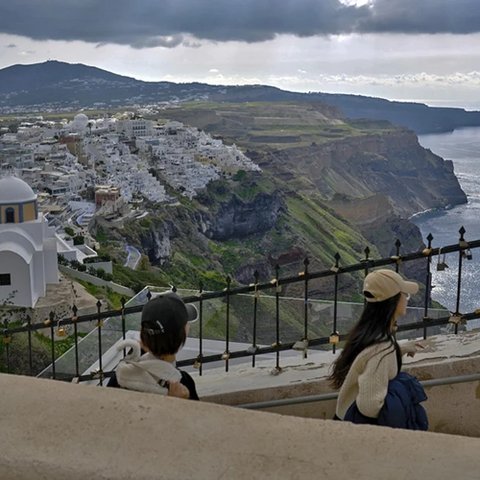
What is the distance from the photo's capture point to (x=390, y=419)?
260 cm

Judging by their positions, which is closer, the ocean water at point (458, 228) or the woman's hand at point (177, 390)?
the woman's hand at point (177, 390)

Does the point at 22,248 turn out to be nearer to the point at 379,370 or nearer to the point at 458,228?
the point at 379,370

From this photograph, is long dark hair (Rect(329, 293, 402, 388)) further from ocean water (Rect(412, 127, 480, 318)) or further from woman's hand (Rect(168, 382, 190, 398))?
ocean water (Rect(412, 127, 480, 318))

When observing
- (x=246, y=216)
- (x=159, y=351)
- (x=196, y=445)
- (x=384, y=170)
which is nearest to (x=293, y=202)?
(x=246, y=216)

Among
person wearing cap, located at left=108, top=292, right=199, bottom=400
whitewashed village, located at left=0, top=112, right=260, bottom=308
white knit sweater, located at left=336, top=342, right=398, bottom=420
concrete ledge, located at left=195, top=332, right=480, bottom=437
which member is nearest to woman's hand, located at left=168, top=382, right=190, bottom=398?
person wearing cap, located at left=108, top=292, right=199, bottom=400

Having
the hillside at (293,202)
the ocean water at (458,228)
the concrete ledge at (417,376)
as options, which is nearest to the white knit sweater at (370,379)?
the concrete ledge at (417,376)

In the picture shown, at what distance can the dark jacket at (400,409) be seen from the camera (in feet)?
8.54

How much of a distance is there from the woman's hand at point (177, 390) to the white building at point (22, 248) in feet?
61.2

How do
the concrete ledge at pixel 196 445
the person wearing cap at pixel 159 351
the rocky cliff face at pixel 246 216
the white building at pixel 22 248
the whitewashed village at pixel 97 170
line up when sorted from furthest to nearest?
the rocky cliff face at pixel 246 216 → the whitewashed village at pixel 97 170 → the white building at pixel 22 248 → the person wearing cap at pixel 159 351 → the concrete ledge at pixel 196 445

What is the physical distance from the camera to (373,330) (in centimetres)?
277

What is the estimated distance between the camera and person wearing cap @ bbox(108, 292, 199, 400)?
2.58m

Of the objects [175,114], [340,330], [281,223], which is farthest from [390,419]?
[175,114]

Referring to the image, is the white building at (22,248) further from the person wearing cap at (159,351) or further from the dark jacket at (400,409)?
the dark jacket at (400,409)

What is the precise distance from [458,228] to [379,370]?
59.2m
